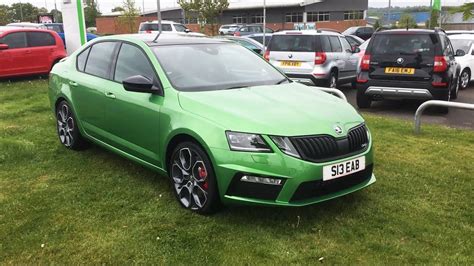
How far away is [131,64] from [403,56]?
19.0 ft

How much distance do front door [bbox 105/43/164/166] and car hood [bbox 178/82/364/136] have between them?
43 cm

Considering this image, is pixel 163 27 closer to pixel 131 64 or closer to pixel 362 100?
pixel 362 100

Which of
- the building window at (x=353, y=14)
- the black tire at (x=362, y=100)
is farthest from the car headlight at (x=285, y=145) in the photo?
the building window at (x=353, y=14)

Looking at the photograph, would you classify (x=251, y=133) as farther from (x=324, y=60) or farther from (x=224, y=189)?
(x=324, y=60)

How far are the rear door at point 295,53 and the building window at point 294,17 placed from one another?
46.0 metres

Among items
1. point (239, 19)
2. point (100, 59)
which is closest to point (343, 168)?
point (100, 59)

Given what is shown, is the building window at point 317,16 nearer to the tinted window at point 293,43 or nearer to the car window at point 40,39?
the car window at point 40,39

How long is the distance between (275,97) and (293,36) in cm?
743

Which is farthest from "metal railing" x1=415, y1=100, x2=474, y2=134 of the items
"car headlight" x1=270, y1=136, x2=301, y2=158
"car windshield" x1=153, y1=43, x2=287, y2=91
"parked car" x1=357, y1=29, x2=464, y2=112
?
"car headlight" x1=270, y1=136, x2=301, y2=158

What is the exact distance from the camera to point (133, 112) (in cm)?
468

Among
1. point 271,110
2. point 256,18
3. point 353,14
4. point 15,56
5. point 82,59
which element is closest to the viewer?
point 271,110

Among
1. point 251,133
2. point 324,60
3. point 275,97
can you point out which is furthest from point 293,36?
→ point 251,133

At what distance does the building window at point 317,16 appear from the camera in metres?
55.8

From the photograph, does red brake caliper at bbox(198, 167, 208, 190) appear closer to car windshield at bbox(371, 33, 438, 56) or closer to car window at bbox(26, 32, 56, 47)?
car windshield at bbox(371, 33, 438, 56)
